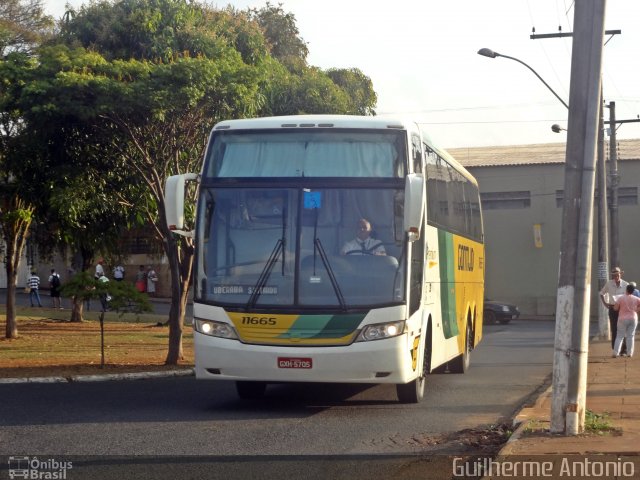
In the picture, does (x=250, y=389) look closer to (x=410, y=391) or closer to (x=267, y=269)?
(x=410, y=391)

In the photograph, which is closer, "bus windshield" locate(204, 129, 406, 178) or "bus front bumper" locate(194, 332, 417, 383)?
"bus front bumper" locate(194, 332, 417, 383)

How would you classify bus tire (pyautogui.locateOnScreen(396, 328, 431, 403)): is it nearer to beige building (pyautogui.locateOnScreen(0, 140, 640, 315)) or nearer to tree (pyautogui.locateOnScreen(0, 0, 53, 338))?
tree (pyautogui.locateOnScreen(0, 0, 53, 338))

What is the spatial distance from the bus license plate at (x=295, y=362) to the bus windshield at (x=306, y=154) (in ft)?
7.19

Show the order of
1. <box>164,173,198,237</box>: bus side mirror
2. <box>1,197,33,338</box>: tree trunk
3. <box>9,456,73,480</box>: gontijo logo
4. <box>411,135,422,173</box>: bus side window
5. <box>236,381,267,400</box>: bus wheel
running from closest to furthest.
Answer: <box>9,456,73,480</box>: gontijo logo, <box>164,173,198,237</box>: bus side mirror, <box>411,135,422,173</box>: bus side window, <box>236,381,267,400</box>: bus wheel, <box>1,197,33,338</box>: tree trunk

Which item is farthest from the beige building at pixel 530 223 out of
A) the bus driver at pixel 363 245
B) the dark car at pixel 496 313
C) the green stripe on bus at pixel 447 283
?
the bus driver at pixel 363 245

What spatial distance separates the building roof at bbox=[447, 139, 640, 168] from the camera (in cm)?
4953

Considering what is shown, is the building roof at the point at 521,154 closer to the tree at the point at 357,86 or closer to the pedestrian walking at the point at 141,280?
the tree at the point at 357,86

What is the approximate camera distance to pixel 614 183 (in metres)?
35.0

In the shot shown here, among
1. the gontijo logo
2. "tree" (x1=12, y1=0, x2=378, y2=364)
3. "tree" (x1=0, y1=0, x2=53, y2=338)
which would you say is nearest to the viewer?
the gontijo logo

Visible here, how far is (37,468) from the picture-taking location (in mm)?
8344

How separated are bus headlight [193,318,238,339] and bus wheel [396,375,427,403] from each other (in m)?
2.39

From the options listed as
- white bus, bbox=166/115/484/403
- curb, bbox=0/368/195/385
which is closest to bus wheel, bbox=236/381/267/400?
white bus, bbox=166/115/484/403

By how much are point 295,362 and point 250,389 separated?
208 centimetres

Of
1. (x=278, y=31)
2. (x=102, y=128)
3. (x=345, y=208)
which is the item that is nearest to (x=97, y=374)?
(x=102, y=128)
